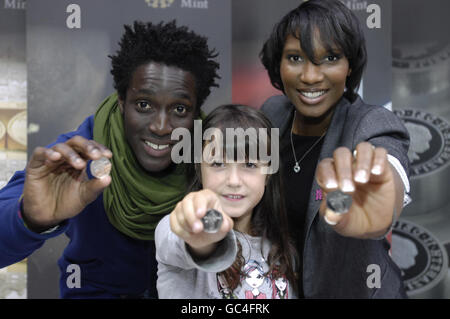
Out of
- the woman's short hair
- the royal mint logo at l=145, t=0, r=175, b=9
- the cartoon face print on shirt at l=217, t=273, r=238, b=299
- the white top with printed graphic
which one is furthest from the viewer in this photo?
the royal mint logo at l=145, t=0, r=175, b=9

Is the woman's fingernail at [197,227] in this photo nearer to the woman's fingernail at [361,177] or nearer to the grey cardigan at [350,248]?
the woman's fingernail at [361,177]

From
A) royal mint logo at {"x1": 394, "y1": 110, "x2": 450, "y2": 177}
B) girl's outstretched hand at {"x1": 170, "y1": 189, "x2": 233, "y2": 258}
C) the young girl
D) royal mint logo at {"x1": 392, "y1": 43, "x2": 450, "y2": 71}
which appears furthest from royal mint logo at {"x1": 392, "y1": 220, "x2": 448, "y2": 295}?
girl's outstretched hand at {"x1": 170, "y1": 189, "x2": 233, "y2": 258}

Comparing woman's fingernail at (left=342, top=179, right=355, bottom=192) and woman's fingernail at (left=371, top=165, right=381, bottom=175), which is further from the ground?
woman's fingernail at (left=371, top=165, right=381, bottom=175)

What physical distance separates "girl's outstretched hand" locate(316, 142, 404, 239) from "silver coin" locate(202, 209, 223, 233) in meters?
0.22

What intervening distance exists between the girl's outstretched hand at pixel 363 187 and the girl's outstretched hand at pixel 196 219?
0.22 meters

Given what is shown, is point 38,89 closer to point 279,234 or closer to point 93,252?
point 93,252

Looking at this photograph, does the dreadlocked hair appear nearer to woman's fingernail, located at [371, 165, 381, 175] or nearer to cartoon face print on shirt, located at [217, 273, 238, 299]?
cartoon face print on shirt, located at [217, 273, 238, 299]

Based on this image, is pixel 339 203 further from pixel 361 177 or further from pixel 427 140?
pixel 427 140

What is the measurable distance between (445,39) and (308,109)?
40.4 inches

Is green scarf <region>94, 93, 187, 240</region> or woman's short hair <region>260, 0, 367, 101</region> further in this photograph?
green scarf <region>94, 93, 187, 240</region>

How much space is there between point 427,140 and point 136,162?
1375 mm

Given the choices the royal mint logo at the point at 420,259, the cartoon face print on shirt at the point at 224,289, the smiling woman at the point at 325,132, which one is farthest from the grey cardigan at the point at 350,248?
the royal mint logo at the point at 420,259

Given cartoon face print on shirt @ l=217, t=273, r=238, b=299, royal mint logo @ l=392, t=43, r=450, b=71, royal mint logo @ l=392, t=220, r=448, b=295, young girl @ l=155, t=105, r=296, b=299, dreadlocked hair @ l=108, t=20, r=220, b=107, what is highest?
royal mint logo @ l=392, t=43, r=450, b=71

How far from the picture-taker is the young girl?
961mm
